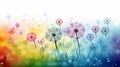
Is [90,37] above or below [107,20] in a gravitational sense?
below

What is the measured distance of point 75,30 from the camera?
2.18 metres

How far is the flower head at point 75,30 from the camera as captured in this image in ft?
7.13

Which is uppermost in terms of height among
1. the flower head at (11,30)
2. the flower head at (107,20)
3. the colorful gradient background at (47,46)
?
the flower head at (107,20)

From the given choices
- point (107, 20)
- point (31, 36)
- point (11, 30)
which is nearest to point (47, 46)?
point (31, 36)

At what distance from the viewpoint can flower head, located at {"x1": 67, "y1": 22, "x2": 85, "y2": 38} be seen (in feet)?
7.13

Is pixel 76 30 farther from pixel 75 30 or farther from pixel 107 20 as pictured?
pixel 107 20

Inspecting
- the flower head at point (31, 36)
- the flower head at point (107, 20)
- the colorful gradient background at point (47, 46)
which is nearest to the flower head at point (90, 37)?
the colorful gradient background at point (47, 46)

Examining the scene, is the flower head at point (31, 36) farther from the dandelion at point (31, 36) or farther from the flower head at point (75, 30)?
the flower head at point (75, 30)

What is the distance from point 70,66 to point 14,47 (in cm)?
40

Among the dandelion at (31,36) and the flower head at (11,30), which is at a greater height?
the flower head at (11,30)

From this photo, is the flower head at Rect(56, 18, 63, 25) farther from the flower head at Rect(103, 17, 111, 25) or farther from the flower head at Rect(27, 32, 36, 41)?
the flower head at Rect(103, 17, 111, 25)

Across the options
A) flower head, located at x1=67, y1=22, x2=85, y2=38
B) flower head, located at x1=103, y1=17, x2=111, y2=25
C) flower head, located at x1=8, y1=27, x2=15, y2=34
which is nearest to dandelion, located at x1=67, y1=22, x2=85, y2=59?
flower head, located at x1=67, y1=22, x2=85, y2=38

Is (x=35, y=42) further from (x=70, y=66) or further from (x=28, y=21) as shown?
(x=70, y=66)

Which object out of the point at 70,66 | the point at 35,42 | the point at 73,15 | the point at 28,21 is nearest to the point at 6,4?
the point at 28,21
